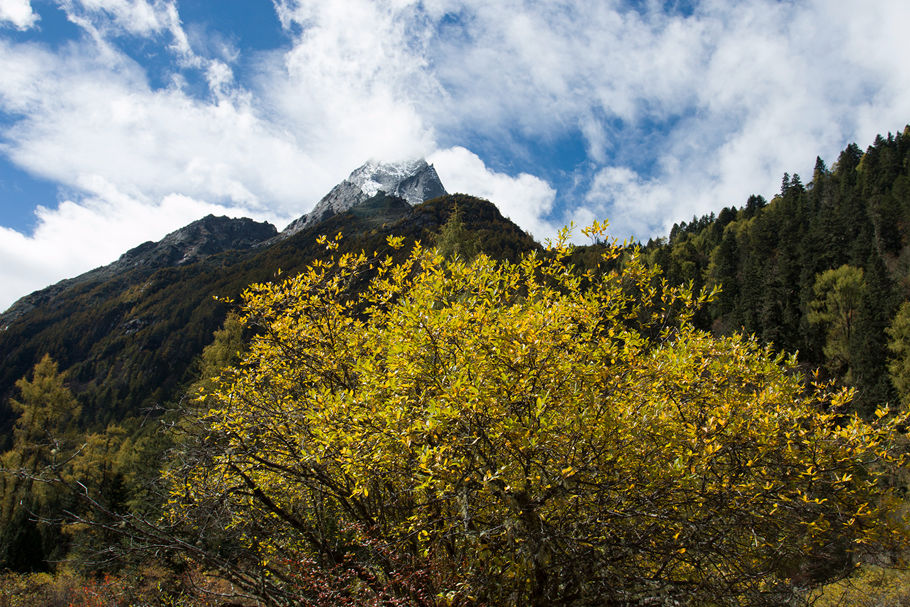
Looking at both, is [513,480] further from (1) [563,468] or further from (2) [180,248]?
(2) [180,248]

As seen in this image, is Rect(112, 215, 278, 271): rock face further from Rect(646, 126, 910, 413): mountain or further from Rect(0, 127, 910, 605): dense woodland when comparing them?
Rect(0, 127, 910, 605): dense woodland

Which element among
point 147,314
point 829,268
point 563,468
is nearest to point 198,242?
point 147,314

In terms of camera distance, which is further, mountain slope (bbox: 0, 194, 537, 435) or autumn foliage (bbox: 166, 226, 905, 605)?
mountain slope (bbox: 0, 194, 537, 435)

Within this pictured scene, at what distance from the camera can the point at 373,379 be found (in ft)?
15.5

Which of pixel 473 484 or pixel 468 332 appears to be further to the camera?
pixel 468 332

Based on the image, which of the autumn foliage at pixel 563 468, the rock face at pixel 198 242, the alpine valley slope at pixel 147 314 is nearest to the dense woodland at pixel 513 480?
the autumn foliage at pixel 563 468

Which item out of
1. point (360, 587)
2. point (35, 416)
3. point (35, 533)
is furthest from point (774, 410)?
point (35, 416)

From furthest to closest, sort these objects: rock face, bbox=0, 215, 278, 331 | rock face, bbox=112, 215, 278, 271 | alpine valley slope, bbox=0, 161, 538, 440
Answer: rock face, bbox=112, 215, 278, 271, rock face, bbox=0, 215, 278, 331, alpine valley slope, bbox=0, 161, 538, 440

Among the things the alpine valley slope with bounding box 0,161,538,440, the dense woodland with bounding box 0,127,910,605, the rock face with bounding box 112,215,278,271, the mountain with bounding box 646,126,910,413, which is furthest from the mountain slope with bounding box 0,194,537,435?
the dense woodland with bounding box 0,127,910,605

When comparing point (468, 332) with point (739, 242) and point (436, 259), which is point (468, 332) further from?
point (739, 242)

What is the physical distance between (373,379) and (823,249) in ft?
287

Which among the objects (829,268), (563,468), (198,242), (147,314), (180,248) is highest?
(198,242)

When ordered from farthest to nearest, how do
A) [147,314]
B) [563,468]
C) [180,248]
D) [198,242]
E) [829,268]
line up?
[198,242] < [180,248] < [147,314] < [829,268] < [563,468]

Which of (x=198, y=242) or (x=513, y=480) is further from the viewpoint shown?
(x=198, y=242)
